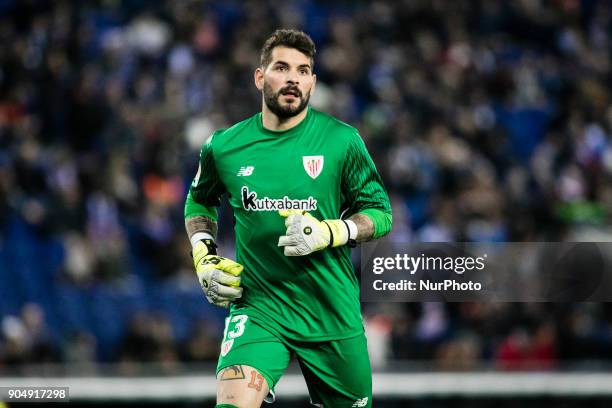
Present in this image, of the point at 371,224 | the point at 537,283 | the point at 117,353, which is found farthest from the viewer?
the point at 117,353

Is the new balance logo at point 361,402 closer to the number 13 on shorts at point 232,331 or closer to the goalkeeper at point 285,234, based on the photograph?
the goalkeeper at point 285,234

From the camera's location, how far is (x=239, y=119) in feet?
48.5

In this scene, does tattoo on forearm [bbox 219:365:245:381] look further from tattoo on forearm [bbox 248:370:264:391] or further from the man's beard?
the man's beard

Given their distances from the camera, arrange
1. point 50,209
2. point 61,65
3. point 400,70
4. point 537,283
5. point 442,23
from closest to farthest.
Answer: point 537,283 < point 50,209 < point 61,65 < point 400,70 < point 442,23

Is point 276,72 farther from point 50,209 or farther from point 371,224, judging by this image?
point 50,209

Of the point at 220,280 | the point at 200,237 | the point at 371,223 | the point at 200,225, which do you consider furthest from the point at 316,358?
the point at 200,225

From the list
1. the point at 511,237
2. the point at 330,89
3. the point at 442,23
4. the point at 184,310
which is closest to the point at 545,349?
the point at 511,237

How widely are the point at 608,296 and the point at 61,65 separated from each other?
8.91 m

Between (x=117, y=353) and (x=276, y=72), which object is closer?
(x=276, y=72)

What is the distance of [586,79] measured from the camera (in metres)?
17.6

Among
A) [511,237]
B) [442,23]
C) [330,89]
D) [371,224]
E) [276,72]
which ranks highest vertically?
[442,23]

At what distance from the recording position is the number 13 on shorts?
20.0 feet

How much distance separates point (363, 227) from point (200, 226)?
1145 mm

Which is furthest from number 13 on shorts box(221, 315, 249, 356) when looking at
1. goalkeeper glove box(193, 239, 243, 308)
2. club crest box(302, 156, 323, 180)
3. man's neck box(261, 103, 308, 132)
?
man's neck box(261, 103, 308, 132)
